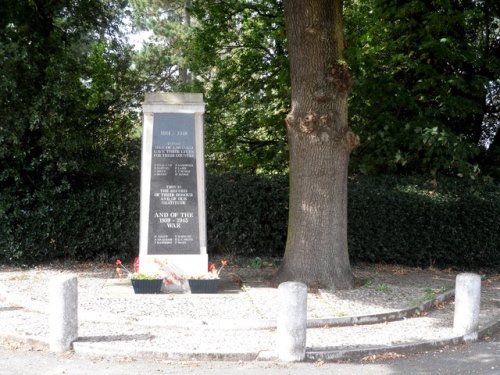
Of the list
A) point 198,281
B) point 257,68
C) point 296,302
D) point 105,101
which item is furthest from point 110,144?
point 296,302

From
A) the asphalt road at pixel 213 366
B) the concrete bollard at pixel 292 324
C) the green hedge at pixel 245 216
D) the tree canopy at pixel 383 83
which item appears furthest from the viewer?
the tree canopy at pixel 383 83

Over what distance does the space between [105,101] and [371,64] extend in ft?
21.6

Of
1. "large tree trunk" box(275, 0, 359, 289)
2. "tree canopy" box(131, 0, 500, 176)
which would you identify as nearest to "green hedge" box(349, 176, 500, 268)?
"tree canopy" box(131, 0, 500, 176)

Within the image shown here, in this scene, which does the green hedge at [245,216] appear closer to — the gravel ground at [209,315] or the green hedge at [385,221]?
the green hedge at [385,221]

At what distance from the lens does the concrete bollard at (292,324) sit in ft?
22.3

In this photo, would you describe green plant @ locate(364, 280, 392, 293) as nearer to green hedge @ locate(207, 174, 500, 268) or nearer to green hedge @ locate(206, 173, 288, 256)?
green hedge @ locate(207, 174, 500, 268)

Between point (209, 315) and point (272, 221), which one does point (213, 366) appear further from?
point (272, 221)

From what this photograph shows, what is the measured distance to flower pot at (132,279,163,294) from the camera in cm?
963

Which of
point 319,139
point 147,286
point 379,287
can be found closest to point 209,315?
point 147,286

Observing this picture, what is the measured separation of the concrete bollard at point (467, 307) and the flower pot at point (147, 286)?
4.53m

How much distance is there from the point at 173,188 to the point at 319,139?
2.59 metres

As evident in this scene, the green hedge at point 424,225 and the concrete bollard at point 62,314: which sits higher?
the green hedge at point 424,225

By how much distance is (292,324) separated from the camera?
677 cm

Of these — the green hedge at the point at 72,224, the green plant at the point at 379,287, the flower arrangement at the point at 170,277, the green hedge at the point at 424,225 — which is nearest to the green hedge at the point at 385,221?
the green hedge at the point at 424,225
